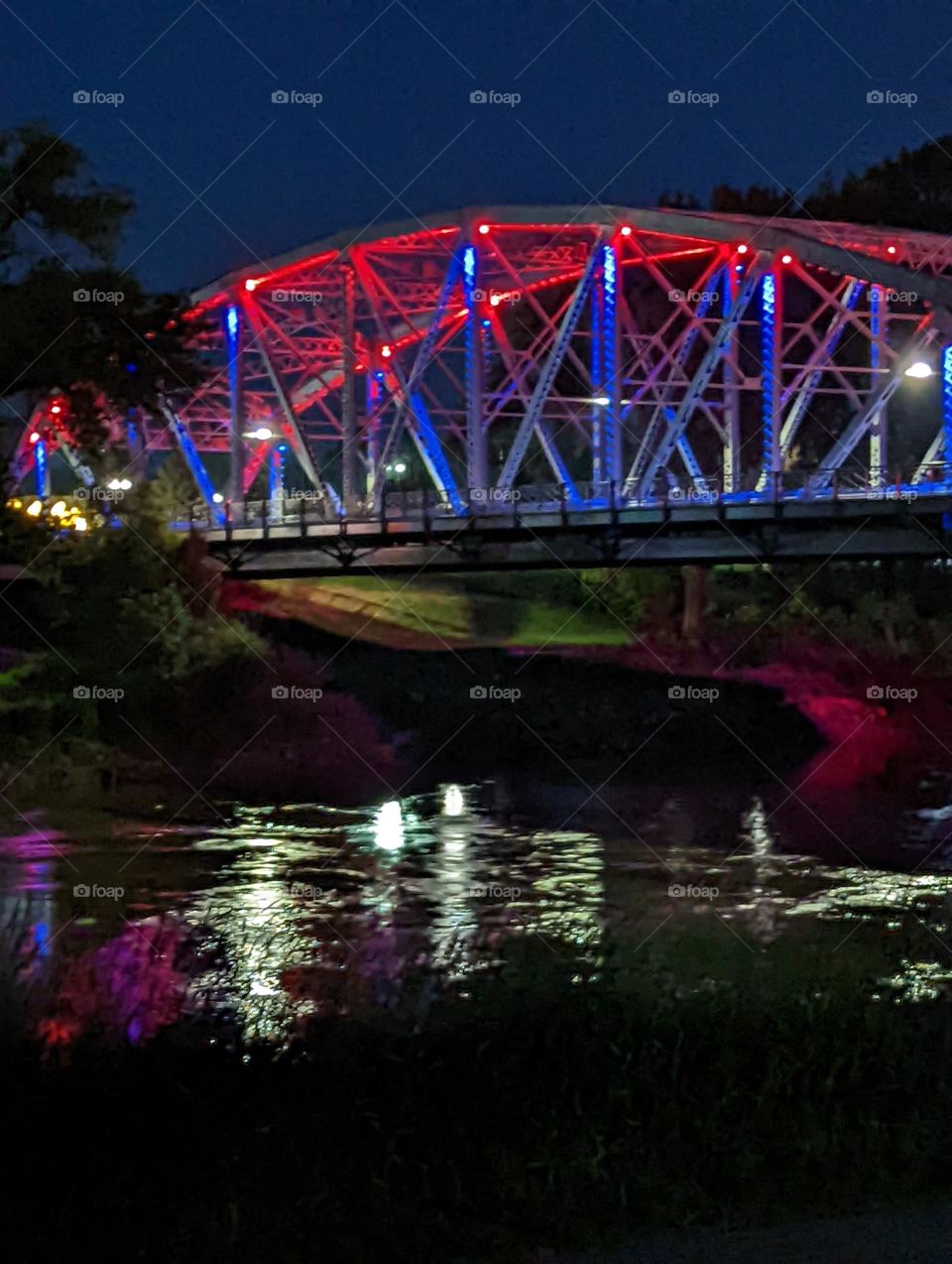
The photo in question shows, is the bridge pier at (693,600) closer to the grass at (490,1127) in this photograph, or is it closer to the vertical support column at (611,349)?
the vertical support column at (611,349)

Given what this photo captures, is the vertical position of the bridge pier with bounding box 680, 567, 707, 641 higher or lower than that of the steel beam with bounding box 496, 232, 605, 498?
lower

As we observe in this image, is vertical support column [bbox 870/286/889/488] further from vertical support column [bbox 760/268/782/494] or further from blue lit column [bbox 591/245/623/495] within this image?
blue lit column [bbox 591/245/623/495]

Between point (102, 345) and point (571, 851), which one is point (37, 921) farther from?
point (102, 345)

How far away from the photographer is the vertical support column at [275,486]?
66500 mm

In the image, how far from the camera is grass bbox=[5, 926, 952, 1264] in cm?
962

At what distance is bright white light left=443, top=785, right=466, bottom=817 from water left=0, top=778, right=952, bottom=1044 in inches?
7.5

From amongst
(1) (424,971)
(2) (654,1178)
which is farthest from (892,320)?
(2) (654,1178)

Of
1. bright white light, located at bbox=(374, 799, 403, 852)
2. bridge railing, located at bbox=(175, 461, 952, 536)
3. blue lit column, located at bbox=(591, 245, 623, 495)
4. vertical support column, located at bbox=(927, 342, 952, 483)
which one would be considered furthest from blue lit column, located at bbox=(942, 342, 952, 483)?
→ bright white light, located at bbox=(374, 799, 403, 852)

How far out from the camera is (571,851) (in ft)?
105

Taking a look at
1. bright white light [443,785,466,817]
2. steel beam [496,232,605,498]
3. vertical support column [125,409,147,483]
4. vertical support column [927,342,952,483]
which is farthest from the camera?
steel beam [496,232,605,498]

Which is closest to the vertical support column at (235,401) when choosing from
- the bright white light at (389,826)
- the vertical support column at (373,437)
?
the vertical support column at (373,437)

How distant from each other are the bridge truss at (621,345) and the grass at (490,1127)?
2955 cm

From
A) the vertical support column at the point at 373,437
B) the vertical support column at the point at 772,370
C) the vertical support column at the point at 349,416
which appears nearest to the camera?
the vertical support column at the point at 772,370

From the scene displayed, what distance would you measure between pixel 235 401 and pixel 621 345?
1664cm
